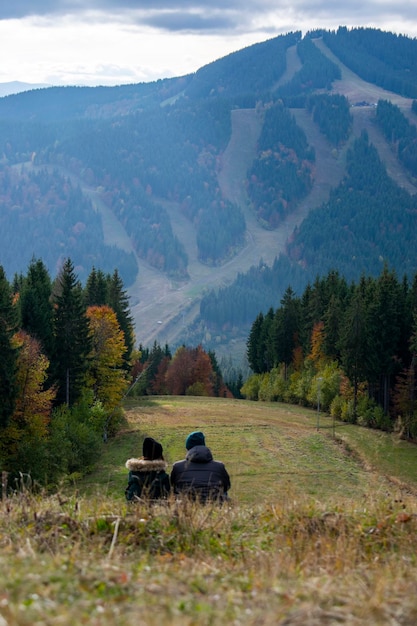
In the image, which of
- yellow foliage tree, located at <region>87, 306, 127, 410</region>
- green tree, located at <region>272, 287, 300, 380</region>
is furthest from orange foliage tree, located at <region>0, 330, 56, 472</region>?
green tree, located at <region>272, 287, 300, 380</region>

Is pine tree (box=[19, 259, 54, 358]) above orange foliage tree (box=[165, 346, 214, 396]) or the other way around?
above

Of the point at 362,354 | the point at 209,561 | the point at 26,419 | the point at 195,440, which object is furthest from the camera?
the point at 362,354

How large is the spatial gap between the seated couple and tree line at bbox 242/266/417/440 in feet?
116

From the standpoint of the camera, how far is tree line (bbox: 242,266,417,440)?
182ft

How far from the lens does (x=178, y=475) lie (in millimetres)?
11336

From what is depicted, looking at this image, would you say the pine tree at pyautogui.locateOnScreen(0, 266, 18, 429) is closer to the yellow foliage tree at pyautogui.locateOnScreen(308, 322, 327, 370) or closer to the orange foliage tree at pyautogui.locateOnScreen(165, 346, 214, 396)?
the yellow foliage tree at pyautogui.locateOnScreen(308, 322, 327, 370)

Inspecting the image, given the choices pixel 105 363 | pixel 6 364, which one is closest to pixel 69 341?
pixel 105 363

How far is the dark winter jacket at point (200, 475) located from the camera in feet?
36.0

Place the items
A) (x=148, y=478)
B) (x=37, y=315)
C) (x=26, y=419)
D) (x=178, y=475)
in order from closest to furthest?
(x=148, y=478)
(x=178, y=475)
(x=26, y=419)
(x=37, y=315)

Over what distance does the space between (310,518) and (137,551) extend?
250 centimetres

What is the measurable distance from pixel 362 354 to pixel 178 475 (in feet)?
159

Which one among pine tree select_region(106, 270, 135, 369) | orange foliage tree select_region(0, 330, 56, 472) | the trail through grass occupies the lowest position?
the trail through grass

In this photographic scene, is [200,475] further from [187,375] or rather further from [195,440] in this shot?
[187,375]

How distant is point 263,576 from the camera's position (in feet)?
22.6
